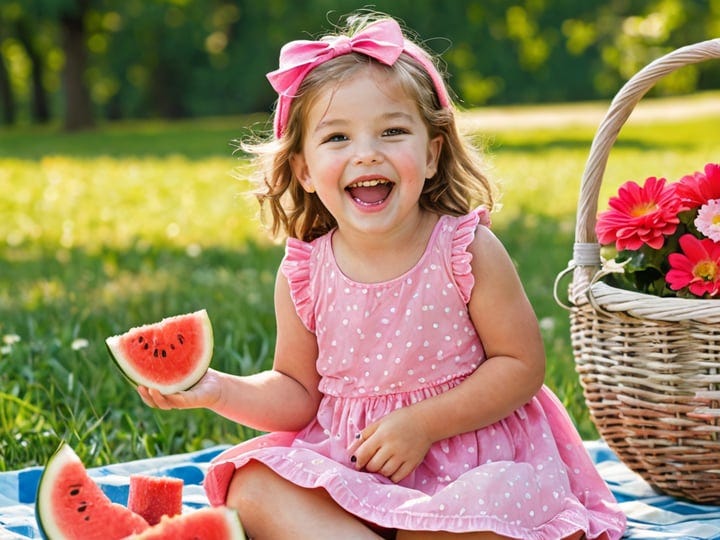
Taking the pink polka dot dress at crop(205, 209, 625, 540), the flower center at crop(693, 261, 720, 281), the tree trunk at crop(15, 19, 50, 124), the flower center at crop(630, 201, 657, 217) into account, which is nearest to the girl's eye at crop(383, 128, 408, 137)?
the pink polka dot dress at crop(205, 209, 625, 540)

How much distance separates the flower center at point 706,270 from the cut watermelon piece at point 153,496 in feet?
4.59

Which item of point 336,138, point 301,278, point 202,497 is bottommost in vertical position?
point 202,497

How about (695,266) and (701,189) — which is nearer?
(695,266)

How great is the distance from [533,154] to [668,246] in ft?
36.6

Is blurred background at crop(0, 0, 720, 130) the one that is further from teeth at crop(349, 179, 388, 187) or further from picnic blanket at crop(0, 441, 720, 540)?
teeth at crop(349, 179, 388, 187)

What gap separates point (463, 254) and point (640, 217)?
21.2 inches

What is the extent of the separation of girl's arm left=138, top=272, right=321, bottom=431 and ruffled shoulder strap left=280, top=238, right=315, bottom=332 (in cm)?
3

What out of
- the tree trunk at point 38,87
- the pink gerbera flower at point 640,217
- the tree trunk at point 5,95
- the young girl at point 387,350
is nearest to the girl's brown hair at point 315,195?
the young girl at point 387,350

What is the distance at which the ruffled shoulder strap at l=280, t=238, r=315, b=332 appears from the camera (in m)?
2.85

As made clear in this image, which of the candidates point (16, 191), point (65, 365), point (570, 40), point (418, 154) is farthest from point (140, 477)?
point (570, 40)

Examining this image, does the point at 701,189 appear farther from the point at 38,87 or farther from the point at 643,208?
the point at 38,87

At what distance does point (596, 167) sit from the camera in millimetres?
2961

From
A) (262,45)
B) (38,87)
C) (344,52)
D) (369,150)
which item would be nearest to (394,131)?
(369,150)

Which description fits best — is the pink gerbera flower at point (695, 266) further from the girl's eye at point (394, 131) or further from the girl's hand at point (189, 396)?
the girl's hand at point (189, 396)
